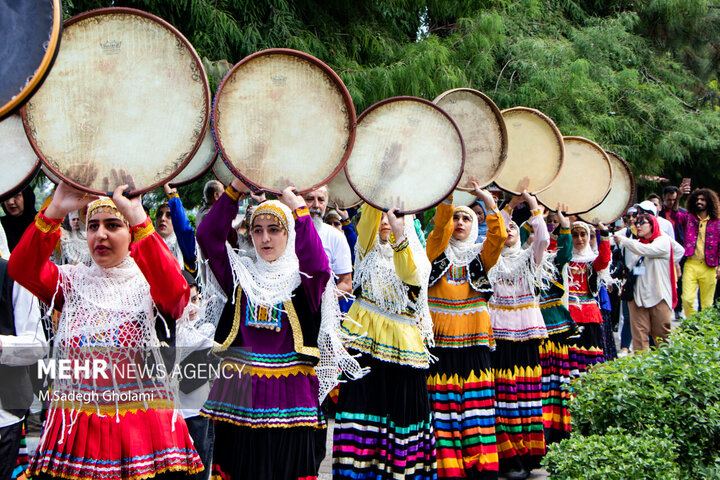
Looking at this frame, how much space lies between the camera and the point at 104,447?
3172 millimetres

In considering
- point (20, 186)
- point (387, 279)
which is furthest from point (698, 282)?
point (20, 186)

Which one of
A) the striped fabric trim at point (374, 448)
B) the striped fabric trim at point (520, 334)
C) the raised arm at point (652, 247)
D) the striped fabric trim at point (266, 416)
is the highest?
the raised arm at point (652, 247)

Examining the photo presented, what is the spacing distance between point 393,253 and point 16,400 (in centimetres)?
230

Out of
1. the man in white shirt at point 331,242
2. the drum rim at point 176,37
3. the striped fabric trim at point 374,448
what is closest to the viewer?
the drum rim at point 176,37

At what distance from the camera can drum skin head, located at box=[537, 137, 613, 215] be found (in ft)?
20.8

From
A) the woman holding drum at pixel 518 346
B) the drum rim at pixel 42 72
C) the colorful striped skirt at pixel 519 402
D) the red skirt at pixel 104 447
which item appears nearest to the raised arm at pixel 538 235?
the woman holding drum at pixel 518 346

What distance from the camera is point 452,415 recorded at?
5574 mm

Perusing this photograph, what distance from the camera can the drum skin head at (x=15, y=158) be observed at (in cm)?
344

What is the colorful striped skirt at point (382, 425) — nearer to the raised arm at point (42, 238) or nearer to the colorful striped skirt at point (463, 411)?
the colorful striped skirt at point (463, 411)

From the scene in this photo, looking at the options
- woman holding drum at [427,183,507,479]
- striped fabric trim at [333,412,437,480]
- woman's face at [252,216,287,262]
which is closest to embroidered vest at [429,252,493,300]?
woman holding drum at [427,183,507,479]

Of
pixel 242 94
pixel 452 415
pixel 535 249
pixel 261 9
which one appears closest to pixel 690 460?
pixel 452 415

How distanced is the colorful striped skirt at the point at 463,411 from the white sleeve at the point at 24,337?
111 inches

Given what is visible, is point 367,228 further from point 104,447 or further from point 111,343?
point 104,447

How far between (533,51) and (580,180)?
6.04 m
